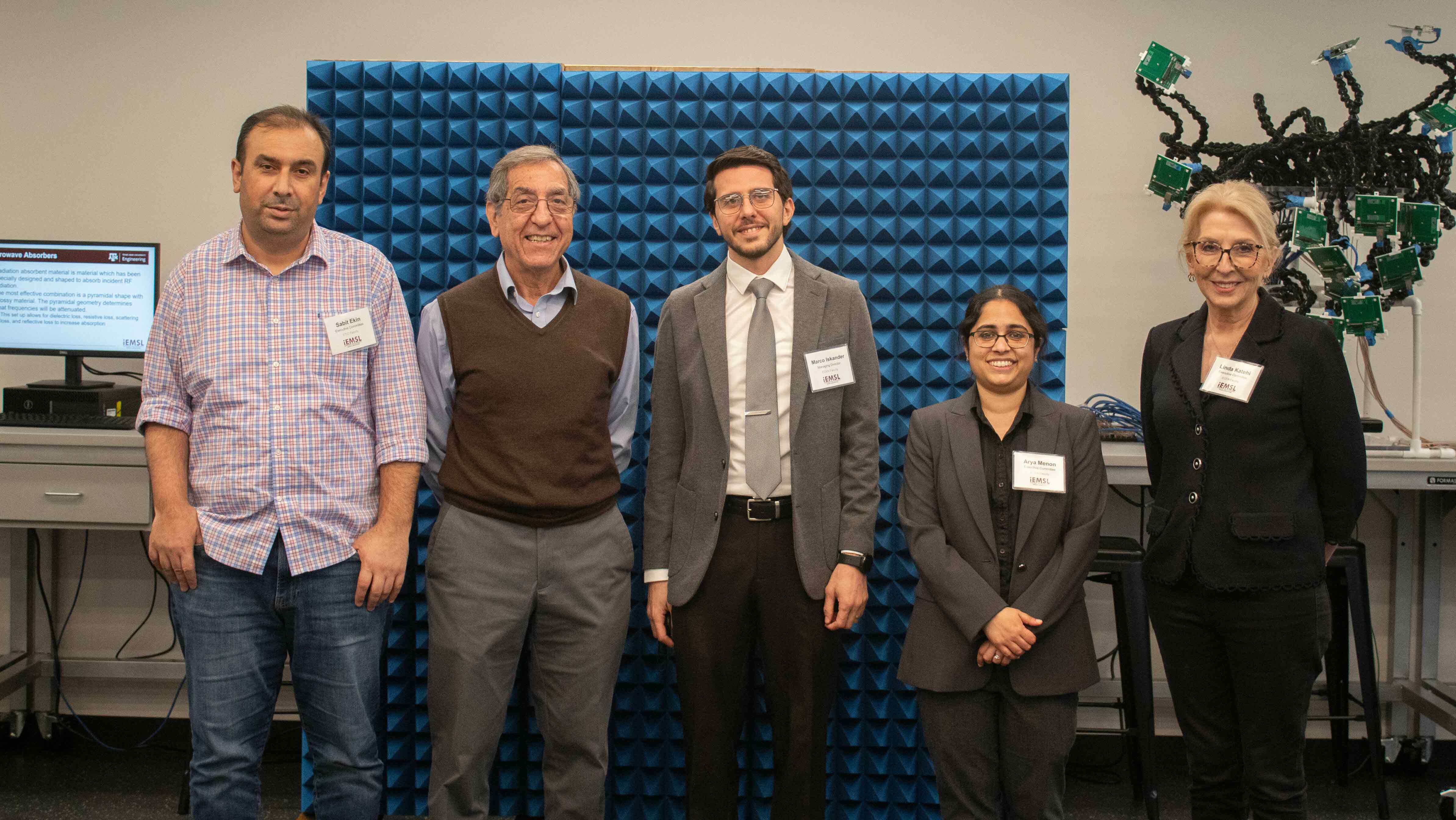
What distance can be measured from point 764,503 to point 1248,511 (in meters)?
1.08

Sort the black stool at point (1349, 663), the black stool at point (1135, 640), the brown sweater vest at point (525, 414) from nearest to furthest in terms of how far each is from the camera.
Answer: the brown sweater vest at point (525, 414) → the black stool at point (1135, 640) → the black stool at point (1349, 663)

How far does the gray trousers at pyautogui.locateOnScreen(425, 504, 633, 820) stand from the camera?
92.7 inches

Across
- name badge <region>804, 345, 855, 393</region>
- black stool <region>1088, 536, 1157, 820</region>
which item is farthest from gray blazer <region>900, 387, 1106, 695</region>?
black stool <region>1088, 536, 1157, 820</region>

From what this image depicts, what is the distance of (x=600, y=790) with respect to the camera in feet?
8.05

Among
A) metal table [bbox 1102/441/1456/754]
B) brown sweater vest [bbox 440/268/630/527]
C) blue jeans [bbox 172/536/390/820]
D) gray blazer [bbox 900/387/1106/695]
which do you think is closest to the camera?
blue jeans [bbox 172/536/390/820]

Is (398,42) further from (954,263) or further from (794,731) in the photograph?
(794,731)

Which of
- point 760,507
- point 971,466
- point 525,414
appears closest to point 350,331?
point 525,414

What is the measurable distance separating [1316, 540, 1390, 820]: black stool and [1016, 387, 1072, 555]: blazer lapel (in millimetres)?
1499

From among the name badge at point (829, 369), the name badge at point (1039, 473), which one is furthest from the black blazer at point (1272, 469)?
the name badge at point (829, 369)

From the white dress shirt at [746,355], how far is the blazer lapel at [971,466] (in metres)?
0.40

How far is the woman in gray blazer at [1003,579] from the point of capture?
7.17 feet

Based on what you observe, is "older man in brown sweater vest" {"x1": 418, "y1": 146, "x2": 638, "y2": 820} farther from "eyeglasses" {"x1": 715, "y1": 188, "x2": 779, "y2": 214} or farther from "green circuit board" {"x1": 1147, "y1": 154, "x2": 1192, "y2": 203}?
"green circuit board" {"x1": 1147, "y1": 154, "x2": 1192, "y2": 203}

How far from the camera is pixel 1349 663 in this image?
12.2 ft

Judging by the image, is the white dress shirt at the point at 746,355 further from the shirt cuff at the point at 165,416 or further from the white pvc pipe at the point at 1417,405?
the white pvc pipe at the point at 1417,405
